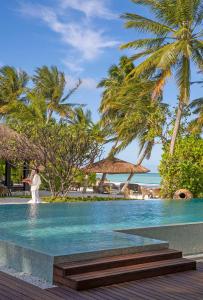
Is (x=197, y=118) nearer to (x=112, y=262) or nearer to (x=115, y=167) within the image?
(x=115, y=167)

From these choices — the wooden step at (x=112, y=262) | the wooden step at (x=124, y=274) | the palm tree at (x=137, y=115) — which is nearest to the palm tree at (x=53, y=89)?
the palm tree at (x=137, y=115)

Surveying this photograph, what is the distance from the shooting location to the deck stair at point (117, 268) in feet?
15.7

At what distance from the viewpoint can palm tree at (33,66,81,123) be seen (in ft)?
96.4

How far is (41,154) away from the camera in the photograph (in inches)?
656

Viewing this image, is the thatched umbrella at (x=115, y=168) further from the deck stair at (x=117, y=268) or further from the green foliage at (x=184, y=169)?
the deck stair at (x=117, y=268)

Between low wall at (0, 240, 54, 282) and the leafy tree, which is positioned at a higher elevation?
the leafy tree

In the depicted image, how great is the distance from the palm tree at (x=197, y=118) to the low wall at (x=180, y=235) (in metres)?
11.9

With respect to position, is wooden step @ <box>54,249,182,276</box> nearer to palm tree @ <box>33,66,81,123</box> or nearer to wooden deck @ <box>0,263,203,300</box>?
A: wooden deck @ <box>0,263,203,300</box>

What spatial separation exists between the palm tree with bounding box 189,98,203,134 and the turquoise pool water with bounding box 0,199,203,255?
663 cm

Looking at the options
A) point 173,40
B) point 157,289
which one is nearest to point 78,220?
point 157,289

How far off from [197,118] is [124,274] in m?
17.9

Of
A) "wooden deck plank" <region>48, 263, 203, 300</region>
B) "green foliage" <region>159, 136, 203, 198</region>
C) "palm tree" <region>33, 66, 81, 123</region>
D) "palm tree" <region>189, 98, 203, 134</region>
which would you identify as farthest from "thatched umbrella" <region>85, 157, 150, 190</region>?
"wooden deck plank" <region>48, 263, 203, 300</region>

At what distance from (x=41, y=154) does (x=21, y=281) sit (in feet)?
39.2

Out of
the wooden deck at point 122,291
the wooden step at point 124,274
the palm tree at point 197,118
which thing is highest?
the palm tree at point 197,118
